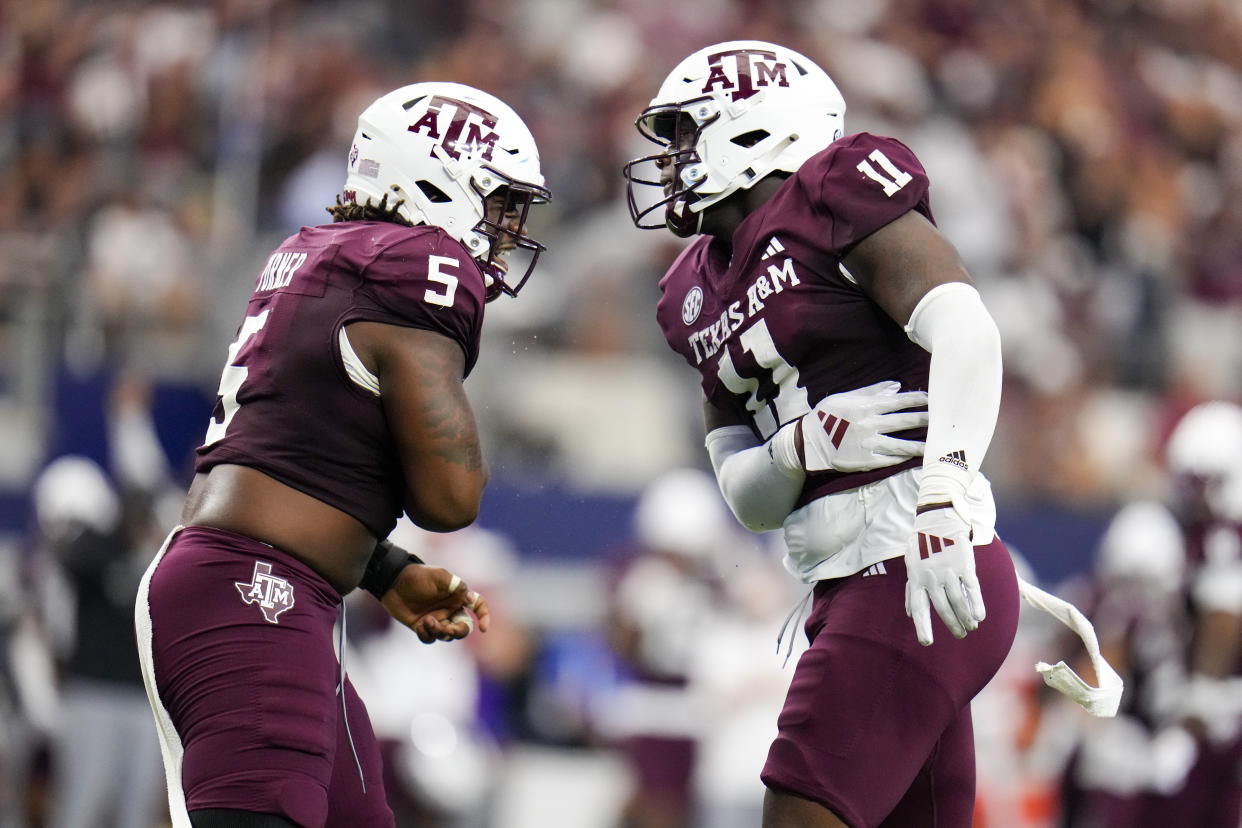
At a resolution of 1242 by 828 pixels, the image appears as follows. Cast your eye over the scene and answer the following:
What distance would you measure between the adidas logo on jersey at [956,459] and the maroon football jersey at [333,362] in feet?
3.38

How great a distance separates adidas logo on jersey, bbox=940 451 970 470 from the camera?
3504mm

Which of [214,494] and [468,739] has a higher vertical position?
[214,494]

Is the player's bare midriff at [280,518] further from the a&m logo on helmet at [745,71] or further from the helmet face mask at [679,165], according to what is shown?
the a&m logo on helmet at [745,71]

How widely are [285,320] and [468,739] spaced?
195 inches

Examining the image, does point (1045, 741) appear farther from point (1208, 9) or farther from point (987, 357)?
point (1208, 9)

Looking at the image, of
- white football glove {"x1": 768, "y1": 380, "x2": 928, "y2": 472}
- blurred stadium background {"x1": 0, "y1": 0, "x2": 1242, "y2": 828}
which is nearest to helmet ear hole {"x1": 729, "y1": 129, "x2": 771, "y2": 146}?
white football glove {"x1": 768, "y1": 380, "x2": 928, "y2": 472}

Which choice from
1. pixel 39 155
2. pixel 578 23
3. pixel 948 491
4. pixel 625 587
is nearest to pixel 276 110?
pixel 39 155

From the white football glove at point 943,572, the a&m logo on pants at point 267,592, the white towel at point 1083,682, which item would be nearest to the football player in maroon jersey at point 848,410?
the white football glove at point 943,572

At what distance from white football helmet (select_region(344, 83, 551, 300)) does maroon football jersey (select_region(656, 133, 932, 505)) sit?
547 mm

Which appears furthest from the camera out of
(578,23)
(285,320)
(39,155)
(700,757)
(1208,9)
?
(1208,9)

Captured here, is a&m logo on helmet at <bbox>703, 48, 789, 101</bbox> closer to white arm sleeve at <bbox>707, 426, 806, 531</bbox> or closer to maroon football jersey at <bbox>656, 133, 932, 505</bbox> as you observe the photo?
maroon football jersey at <bbox>656, 133, 932, 505</bbox>

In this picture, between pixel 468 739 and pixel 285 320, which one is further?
pixel 468 739

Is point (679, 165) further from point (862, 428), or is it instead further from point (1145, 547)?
point (1145, 547)

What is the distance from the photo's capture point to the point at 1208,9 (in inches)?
548
